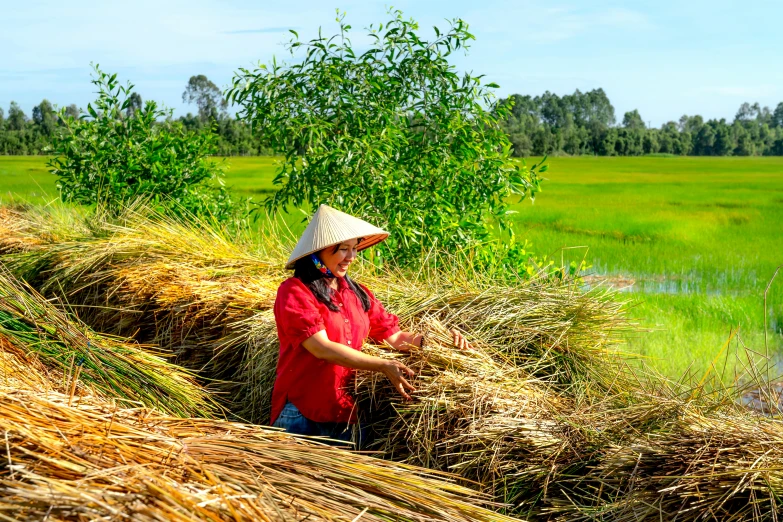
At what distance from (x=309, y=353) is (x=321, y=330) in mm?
170

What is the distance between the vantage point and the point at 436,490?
190 cm

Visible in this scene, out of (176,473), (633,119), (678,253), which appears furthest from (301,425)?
(633,119)

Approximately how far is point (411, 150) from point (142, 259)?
190 cm

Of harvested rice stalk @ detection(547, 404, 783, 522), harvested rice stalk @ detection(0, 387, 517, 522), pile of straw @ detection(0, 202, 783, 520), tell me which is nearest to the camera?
harvested rice stalk @ detection(0, 387, 517, 522)

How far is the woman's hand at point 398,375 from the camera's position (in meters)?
2.67

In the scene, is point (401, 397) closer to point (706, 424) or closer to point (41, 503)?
point (706, 424)

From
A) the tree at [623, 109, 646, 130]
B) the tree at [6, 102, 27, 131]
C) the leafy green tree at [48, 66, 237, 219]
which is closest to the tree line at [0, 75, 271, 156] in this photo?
the tree at [6, 102, 27, 131]

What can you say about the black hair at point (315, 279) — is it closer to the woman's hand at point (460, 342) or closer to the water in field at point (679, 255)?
the woman's hand at point (460, 342)

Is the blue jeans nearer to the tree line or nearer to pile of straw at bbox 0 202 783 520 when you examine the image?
pile of straw at bbox 0 202 783 520

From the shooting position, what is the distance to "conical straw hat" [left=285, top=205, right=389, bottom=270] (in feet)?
9.18

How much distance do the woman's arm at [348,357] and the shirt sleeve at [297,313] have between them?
0.03 m

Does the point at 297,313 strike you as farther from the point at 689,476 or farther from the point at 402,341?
the point at 689,476

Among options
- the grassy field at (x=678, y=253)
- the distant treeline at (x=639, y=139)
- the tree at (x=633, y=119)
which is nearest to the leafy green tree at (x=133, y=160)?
the grassy field at (x=678, y=253)

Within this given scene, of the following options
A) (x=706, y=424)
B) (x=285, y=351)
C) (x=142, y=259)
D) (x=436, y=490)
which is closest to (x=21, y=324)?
(x=285, y=351)
